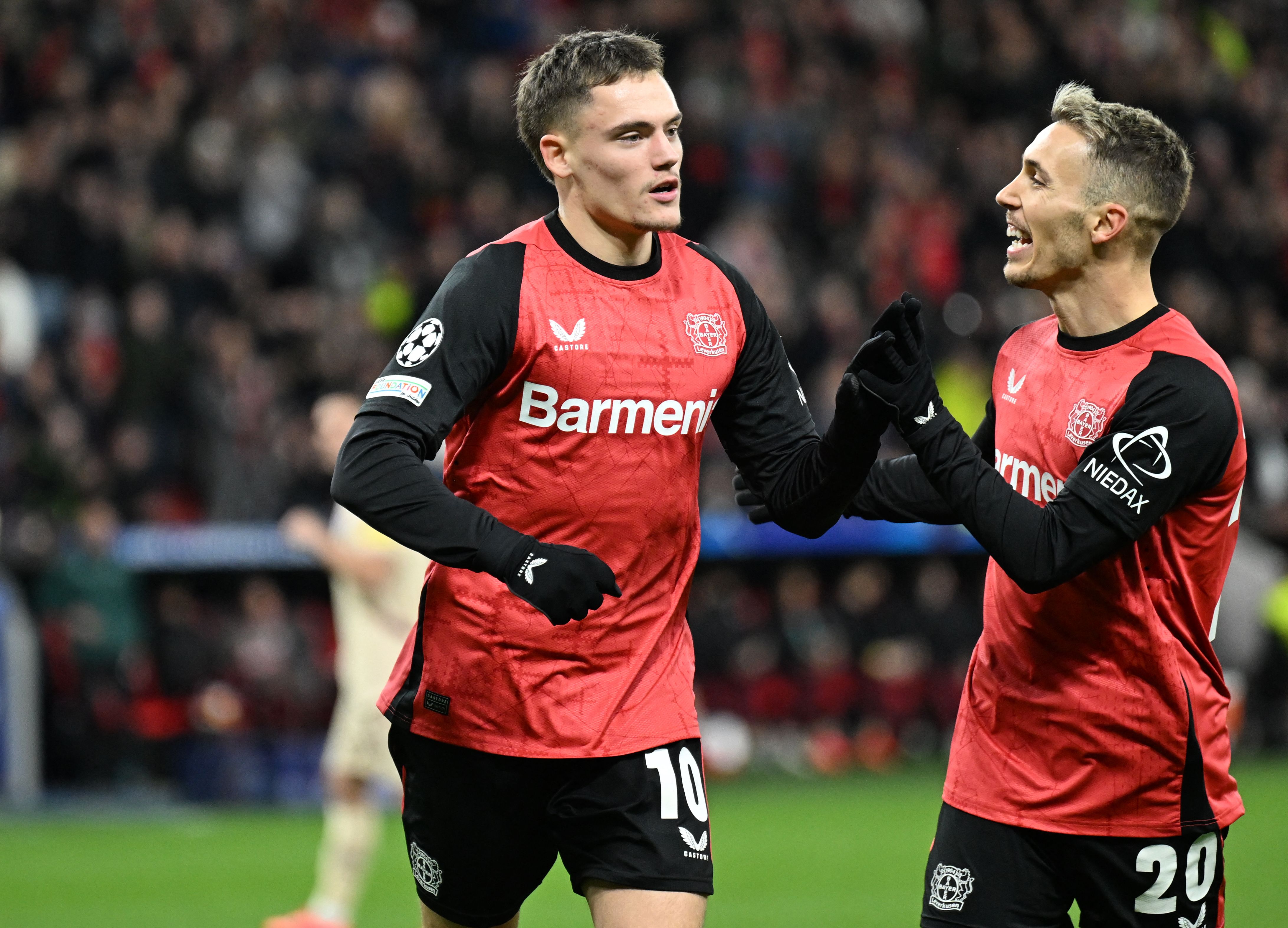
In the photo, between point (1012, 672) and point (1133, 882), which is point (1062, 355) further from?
point (1133, 882)

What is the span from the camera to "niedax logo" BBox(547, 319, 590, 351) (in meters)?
3.97

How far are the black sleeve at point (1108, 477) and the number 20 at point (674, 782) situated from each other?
848mm

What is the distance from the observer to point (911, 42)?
707 inches

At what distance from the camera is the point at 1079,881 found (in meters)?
4.11

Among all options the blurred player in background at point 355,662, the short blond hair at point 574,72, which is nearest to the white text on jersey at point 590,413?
the short blond hair at point 574,72

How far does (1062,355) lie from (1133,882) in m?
1.24

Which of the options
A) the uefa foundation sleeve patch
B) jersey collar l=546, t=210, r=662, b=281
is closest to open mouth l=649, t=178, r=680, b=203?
jersey collar l=546, t=210, r=662, b=281

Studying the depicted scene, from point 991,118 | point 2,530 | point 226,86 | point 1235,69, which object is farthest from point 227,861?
point 1235,69

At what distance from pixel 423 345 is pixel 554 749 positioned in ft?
3.14

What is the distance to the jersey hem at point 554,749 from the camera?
399cm

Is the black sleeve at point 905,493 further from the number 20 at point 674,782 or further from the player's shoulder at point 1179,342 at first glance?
the number 20 at point 674,782

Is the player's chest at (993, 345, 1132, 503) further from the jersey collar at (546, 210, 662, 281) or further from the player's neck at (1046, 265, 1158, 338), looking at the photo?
the jersey collar at (546, 210, 662, 281)

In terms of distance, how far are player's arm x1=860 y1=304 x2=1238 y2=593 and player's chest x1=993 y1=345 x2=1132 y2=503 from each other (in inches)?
2.1

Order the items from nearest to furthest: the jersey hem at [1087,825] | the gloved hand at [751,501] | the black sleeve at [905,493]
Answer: the jersey hem at [1087,825]
the gloved hand at [751,501]
the black sleeve at [905,493]
